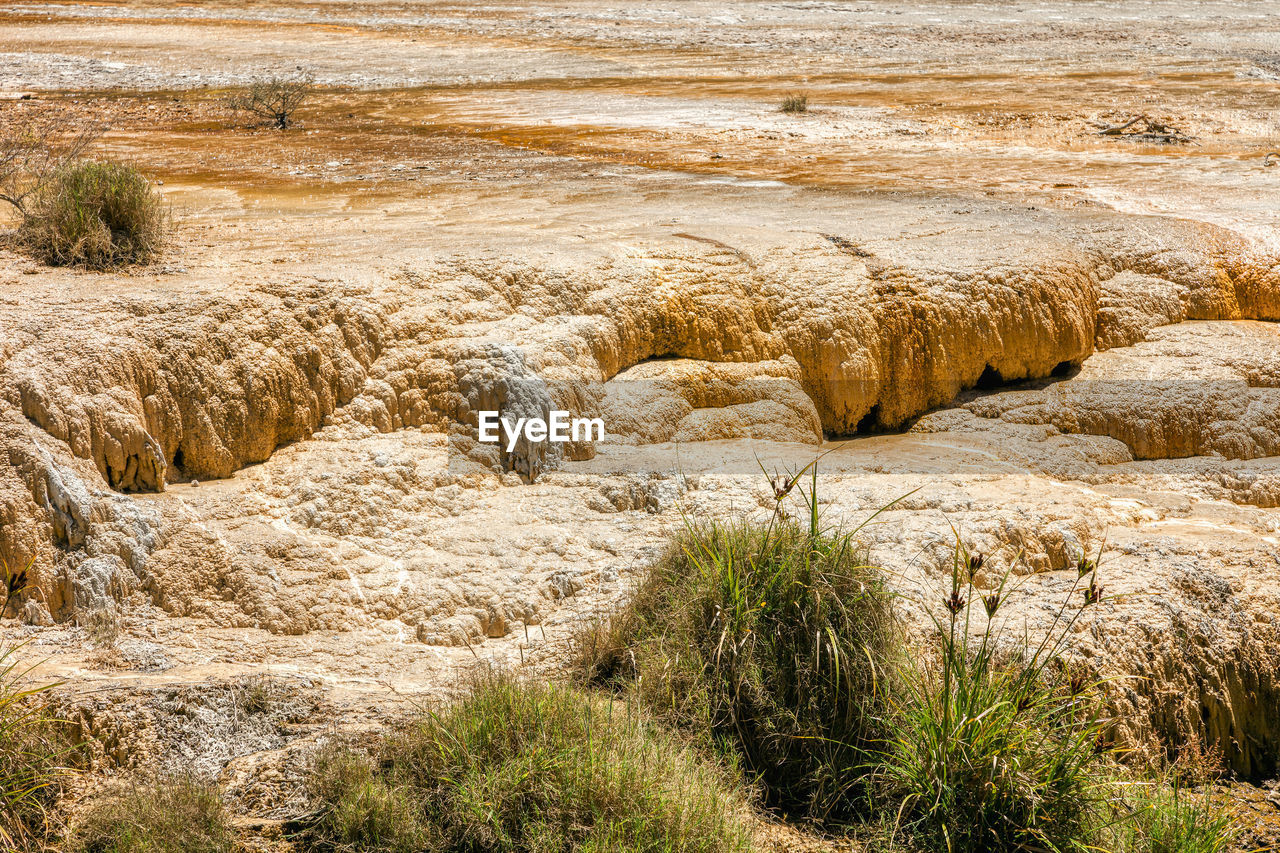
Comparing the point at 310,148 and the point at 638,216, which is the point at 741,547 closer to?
the point at 638,216

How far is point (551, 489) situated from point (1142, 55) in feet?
56.3

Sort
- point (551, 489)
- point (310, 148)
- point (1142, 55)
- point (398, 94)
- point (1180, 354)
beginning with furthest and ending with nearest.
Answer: point (1142, 55) → point (398, 94) → point (310, 148) → point (1180, 354) → point (551, 489)

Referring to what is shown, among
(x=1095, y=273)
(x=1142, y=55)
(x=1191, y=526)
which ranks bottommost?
(x=1191, y=526)

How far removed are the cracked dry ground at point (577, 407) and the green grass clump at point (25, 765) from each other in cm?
14

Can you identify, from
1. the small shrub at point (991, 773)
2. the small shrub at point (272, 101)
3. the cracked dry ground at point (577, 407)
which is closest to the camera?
the small shrub at point (991, 773)

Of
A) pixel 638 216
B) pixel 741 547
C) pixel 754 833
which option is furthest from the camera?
pixel 638 216

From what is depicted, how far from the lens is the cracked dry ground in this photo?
389cm

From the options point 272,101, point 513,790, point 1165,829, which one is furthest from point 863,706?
point 272,101

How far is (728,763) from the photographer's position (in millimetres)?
3592

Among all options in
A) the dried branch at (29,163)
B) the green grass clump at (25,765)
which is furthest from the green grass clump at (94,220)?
the green grass clump at (25,765)

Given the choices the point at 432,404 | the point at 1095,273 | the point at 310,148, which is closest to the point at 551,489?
the point at 432,404

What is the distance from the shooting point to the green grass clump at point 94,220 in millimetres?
5332

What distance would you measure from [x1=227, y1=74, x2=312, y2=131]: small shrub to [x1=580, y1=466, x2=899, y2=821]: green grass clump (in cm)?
910

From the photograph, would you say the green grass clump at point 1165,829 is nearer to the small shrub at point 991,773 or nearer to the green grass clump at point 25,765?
the small shrub at point 991,773
